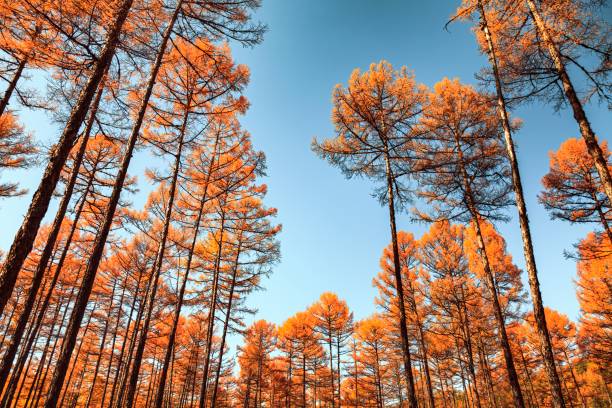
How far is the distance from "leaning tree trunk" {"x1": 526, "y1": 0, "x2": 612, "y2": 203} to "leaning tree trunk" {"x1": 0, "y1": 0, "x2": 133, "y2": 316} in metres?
8.98

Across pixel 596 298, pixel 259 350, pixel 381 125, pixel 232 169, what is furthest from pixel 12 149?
pixel 596 298

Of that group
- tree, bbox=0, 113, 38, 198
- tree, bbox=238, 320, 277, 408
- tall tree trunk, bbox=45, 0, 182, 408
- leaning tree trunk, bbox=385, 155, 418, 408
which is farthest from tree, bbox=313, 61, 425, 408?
tree, bbox=238, 320, 277, 408

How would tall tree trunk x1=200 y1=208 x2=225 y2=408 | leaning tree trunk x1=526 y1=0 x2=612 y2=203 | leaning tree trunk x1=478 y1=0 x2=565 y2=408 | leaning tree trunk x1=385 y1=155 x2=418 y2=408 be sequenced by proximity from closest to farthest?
1. leaning tree trunk x1=478 y1=0 x2=565 y2=408
2. leaning tree trunk x1=526 y1=0 x2=612 y2=203
3. leaning tree trunk x1=385 y1=155 x2=418 y2=408
4. tall tree trunk x1=200 y1=208 x2=225 y2=408

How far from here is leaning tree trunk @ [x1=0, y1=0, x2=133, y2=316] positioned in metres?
3.67

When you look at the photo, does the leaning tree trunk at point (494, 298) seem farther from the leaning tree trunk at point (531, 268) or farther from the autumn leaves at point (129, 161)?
the autumn leaves at point (129, 161)

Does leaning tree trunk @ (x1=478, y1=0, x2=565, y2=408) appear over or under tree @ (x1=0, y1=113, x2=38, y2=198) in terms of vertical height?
under

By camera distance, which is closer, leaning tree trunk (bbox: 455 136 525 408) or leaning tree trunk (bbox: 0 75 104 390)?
leaning tree trunk (bbox: 0 75 104 390)

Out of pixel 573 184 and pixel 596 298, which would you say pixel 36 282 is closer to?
pixel 573 184

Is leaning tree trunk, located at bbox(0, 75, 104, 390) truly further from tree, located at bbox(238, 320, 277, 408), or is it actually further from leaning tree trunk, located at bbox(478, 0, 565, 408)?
tree, located at bbox(238, 320, 277, 408)

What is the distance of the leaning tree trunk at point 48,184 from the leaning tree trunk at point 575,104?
898 centimetres

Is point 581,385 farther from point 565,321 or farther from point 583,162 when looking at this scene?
point 583,162

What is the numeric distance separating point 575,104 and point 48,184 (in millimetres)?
10179

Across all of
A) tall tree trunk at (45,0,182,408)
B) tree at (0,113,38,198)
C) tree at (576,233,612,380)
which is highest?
tree at (0,113,38,198)

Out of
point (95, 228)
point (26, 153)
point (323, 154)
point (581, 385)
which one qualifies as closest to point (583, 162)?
point (323, 154)
